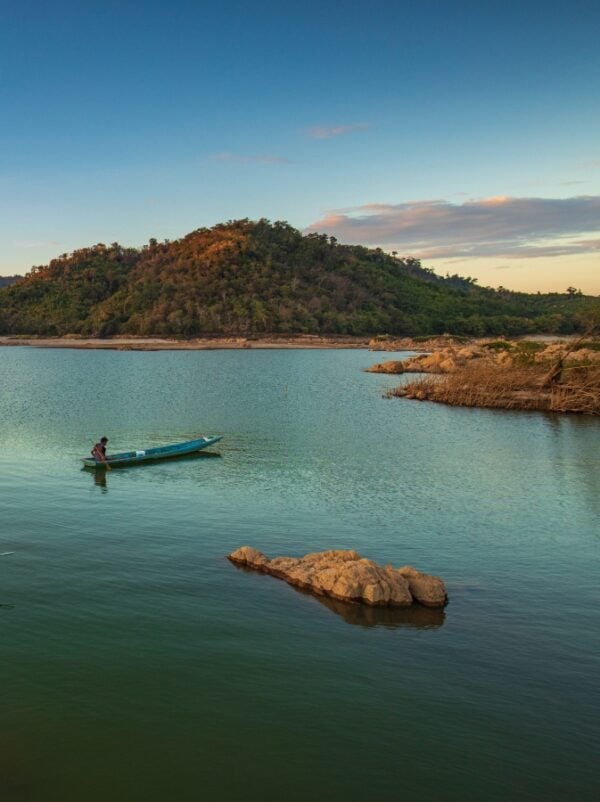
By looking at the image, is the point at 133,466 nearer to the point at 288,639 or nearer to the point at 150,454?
the point at 150,454

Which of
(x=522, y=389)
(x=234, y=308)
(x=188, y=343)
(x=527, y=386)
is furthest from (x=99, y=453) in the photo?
(x=234, y=308)

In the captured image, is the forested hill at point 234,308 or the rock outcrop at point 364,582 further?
the forested hill at point 234,308

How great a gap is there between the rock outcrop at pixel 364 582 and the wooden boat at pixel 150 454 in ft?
52.6

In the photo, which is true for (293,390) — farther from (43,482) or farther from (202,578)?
(202,578)

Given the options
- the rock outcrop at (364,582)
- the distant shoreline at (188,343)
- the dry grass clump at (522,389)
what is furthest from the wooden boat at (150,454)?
the distant shoreline at (188,343)

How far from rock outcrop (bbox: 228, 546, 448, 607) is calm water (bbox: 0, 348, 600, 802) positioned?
18.3 inches

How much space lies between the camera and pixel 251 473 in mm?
31578

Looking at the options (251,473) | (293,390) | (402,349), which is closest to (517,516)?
(251,473)

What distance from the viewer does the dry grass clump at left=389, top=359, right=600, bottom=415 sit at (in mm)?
52156

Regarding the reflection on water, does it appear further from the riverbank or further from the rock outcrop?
the riverbank

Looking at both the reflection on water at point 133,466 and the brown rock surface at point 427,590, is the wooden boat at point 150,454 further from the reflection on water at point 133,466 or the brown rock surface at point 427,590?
the brown rock surface at point 427,590

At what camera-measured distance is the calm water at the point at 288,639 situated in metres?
10.8

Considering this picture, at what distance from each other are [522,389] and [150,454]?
35.1m

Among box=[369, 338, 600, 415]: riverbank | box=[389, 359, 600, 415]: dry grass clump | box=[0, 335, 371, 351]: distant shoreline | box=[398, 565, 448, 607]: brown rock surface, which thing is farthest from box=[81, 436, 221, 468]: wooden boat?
box=[0, 335, 371, 351]: distant shoreline
